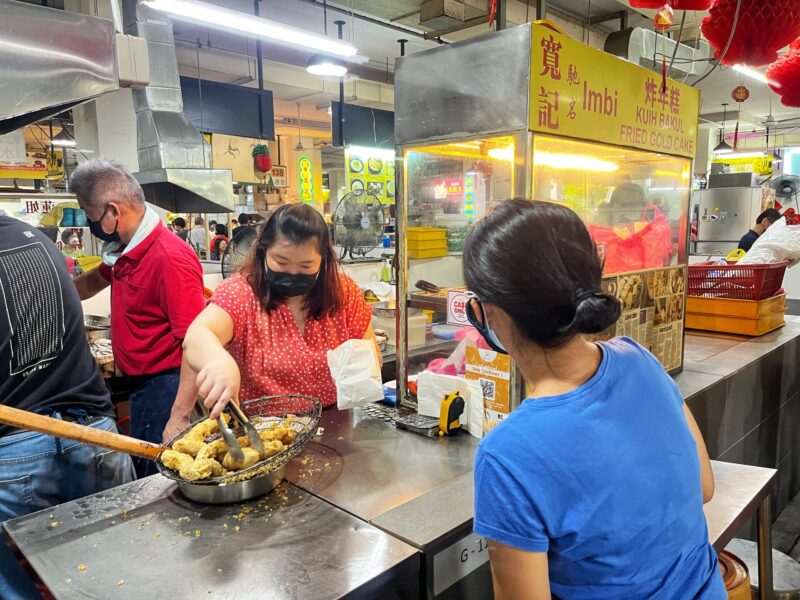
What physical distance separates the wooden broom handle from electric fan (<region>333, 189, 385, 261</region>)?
12.1 feet

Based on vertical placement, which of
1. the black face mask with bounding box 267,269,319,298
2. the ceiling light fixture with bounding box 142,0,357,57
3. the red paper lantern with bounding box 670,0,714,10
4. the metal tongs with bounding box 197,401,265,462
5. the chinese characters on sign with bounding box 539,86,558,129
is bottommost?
the metal tongs with bounding box 197,401,265,462

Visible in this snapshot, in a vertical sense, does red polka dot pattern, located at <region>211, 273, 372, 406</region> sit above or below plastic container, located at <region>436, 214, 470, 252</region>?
below

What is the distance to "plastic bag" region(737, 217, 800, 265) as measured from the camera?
3.51 m

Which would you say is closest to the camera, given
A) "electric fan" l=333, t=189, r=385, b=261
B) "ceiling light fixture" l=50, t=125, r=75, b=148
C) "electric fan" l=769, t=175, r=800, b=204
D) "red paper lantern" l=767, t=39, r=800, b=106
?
"red paper lantern" l=767, t=39, r=800, b=106

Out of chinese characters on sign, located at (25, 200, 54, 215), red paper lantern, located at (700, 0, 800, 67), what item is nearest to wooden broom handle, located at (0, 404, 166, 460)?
red paper lantern, located at (700, 0, 800, 67)

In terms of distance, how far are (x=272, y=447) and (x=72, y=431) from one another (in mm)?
455

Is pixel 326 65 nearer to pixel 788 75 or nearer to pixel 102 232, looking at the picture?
pixel 102 232

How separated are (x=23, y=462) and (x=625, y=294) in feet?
7.01

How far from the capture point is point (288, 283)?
1873 mm

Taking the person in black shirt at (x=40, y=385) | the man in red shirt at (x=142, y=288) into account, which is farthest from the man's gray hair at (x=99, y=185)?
the person in black shirt at (x=40, y=385)

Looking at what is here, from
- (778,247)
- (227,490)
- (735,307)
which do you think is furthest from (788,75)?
(227,490)

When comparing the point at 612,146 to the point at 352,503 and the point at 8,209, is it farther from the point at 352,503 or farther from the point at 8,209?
the point at 8,209

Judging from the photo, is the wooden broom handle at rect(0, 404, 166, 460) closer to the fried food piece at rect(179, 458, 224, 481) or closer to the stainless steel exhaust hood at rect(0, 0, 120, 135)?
the fried food piece at rect(179, 458, 224, 481)

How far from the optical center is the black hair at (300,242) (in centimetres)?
186
